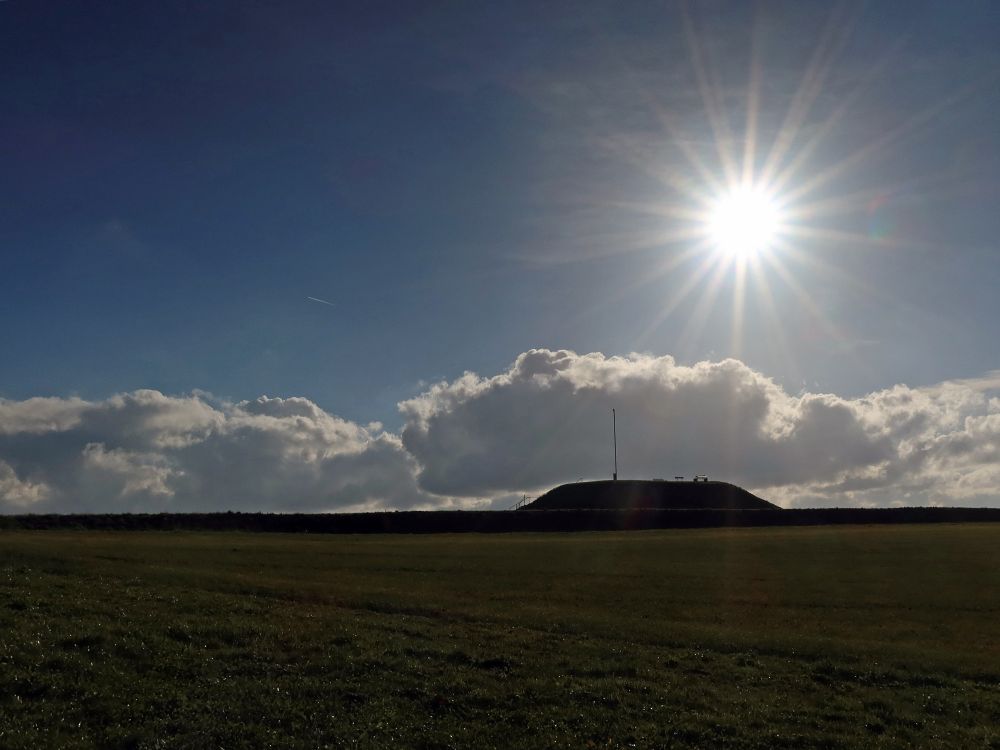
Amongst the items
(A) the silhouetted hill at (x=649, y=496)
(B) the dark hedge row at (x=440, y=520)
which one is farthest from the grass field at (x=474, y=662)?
(A) the silhouetted hill at (x=649, y=496)

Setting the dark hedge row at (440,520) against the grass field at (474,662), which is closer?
the grass field at (474,662)

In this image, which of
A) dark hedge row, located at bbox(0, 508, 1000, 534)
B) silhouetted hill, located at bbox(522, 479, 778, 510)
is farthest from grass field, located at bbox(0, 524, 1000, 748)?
silhouetted hill, located at bbox(522, 479, 778, 510)

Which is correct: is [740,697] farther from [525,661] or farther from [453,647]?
[453,647]

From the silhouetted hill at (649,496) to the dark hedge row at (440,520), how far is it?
34.0 m

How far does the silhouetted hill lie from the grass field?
105114 millimetres

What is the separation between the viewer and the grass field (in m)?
16.2

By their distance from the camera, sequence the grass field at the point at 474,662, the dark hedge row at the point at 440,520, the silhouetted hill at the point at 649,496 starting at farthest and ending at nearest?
the silhouetted hill at the point at 649,496 → the dark hedge row at the point at 440,520 → the grass field at the point at 474,662

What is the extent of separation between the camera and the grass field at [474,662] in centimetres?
1622

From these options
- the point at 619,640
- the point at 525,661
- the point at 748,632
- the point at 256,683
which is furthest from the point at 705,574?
the point at 256,683

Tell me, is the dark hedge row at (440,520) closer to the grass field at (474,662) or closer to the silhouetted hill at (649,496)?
the silhouetted hill at (649,496)

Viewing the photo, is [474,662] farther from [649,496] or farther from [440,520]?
[649,496]

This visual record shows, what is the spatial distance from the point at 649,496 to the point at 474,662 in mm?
130556

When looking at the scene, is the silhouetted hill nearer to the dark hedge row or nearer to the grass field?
the dark hedge row

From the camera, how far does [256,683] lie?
58.7 ft
